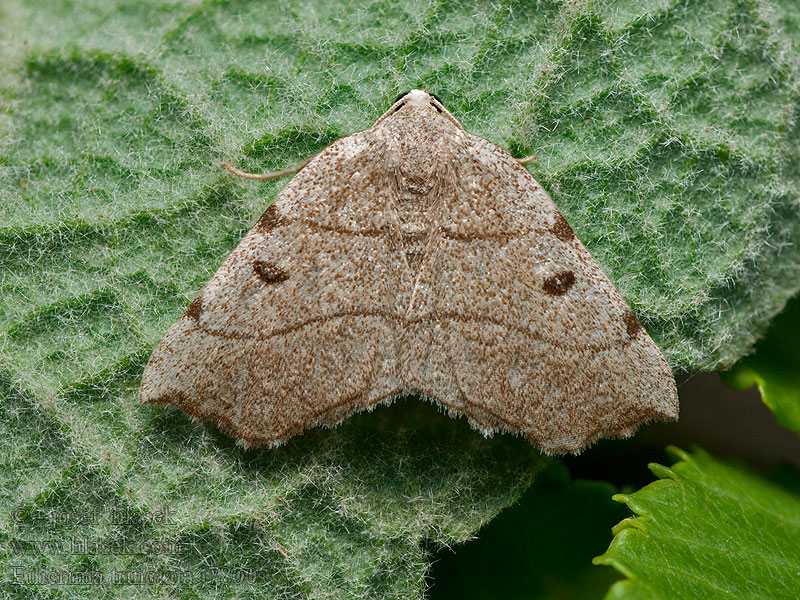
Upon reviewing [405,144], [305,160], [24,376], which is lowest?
[24,376]

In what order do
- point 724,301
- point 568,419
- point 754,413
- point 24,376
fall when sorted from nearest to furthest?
point 568,419, point 24,376, point 724,301, point 754,413

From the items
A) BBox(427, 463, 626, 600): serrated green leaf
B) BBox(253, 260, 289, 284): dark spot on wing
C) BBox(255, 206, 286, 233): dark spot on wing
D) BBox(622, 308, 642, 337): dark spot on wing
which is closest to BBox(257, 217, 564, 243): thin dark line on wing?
BBox(255, 206, 286, 233): dark spot on wing

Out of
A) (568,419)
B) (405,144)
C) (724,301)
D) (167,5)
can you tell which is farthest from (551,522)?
(167,5)

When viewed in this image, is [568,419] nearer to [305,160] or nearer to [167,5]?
[305,160]

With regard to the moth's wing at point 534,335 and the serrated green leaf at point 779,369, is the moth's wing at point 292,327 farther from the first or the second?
the serrated green leaf at point 779,369

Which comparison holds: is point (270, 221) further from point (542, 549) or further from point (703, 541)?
point (703, 541)
